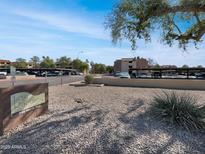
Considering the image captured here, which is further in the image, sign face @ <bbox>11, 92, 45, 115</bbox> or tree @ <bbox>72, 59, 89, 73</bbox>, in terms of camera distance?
tree @ <bbox>72, 59, 89, 73</bbox>

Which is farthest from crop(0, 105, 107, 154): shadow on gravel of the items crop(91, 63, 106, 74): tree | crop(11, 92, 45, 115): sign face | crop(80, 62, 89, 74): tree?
crop(91, 63, 106, 74): tree

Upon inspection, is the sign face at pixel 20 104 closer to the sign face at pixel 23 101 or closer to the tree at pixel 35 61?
the sign face at pixel 23 101

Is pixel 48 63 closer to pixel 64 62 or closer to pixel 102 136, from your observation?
pixel 64 62

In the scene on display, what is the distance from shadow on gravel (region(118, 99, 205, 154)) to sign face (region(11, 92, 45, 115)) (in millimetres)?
3048

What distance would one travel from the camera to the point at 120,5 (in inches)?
388

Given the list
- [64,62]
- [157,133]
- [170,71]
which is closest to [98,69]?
[64,62]

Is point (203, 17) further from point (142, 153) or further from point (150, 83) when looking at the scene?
point (150, 83)

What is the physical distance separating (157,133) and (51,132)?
118 inches

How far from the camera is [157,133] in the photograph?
5898 millimetres

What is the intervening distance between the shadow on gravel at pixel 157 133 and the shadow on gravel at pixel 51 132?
106cm

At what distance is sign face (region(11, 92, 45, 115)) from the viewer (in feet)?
19.9

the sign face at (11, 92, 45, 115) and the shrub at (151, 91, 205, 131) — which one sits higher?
the sign face at (11, 92, 45, 115)

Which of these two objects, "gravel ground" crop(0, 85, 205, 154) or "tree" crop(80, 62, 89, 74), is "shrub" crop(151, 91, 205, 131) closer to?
"gravel ground" crop(0, 85, 205, 154)

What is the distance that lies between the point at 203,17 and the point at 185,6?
3302mm
